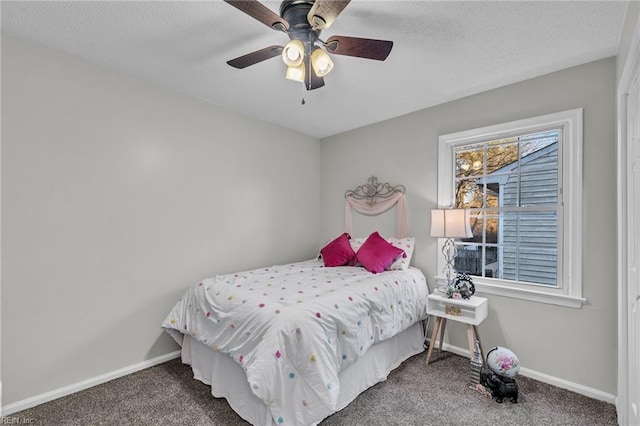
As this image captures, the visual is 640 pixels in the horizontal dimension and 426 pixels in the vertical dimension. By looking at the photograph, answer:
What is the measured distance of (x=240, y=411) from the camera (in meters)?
1.96

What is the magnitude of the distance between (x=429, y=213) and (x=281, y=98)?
1.93m

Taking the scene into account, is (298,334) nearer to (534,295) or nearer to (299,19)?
(299,19)

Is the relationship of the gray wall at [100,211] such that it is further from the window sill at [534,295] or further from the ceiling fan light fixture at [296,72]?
the window sill at [534,295]

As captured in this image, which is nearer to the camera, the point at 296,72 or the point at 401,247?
the point at 296,72

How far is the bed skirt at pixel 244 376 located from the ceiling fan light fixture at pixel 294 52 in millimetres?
1931

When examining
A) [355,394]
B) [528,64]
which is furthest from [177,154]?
[528,64]

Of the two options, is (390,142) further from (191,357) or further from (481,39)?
(191,357)

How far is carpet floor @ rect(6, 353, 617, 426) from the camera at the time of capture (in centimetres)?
198

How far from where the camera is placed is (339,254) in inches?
134

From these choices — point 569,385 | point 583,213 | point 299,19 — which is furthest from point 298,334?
point 583,213

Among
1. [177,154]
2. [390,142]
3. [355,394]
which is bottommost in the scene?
[355,394]

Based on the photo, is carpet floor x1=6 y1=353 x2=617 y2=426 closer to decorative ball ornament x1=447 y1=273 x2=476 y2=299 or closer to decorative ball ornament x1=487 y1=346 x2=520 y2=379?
decorative ball ornament x1=487 y1=346 x2=520 y2=379

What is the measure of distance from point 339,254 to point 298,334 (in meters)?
1.66

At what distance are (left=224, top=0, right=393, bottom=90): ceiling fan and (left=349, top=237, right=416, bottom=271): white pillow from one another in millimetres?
1980
